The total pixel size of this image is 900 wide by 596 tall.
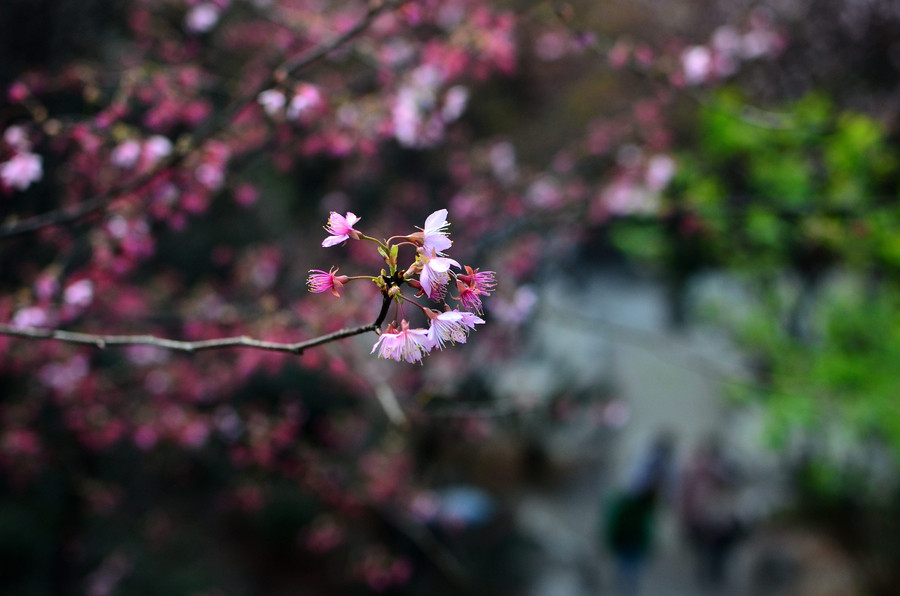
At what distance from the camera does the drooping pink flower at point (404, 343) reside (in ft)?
2.96

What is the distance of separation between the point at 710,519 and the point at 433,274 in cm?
634

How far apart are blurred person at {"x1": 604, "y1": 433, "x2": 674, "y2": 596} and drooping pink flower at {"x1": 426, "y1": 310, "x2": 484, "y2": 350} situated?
→ 4.47 meters

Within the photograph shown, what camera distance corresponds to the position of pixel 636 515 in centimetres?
499

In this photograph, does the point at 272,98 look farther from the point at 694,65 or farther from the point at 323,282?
the point at 694,65

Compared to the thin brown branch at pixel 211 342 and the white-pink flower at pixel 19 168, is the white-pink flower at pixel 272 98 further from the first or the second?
the thin brown branch at pixel 211 342

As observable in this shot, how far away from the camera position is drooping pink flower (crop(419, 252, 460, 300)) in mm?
848

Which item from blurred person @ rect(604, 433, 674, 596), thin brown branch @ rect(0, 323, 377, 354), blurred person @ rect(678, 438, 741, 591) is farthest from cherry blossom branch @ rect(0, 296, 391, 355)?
blurred person @ rect(678, 438, 741, 591)

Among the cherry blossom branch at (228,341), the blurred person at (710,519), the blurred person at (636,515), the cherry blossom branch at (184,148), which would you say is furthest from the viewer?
the blurred person at (710,519)

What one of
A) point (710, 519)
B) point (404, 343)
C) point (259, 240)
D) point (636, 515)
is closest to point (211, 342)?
point (404, 343)

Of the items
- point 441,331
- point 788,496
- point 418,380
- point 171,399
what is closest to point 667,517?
point 788,496

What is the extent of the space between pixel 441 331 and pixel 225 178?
2101mm

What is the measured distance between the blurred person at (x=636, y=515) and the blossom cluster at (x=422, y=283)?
4498 millimetres

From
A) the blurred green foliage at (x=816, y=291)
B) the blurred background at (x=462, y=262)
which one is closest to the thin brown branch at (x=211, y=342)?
the blurred background at (x=462, y=262)

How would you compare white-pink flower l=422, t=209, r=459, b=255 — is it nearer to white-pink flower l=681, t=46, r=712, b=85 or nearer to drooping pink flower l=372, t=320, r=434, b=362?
drooping pink flower l=372, t=320, r=434, b=362
